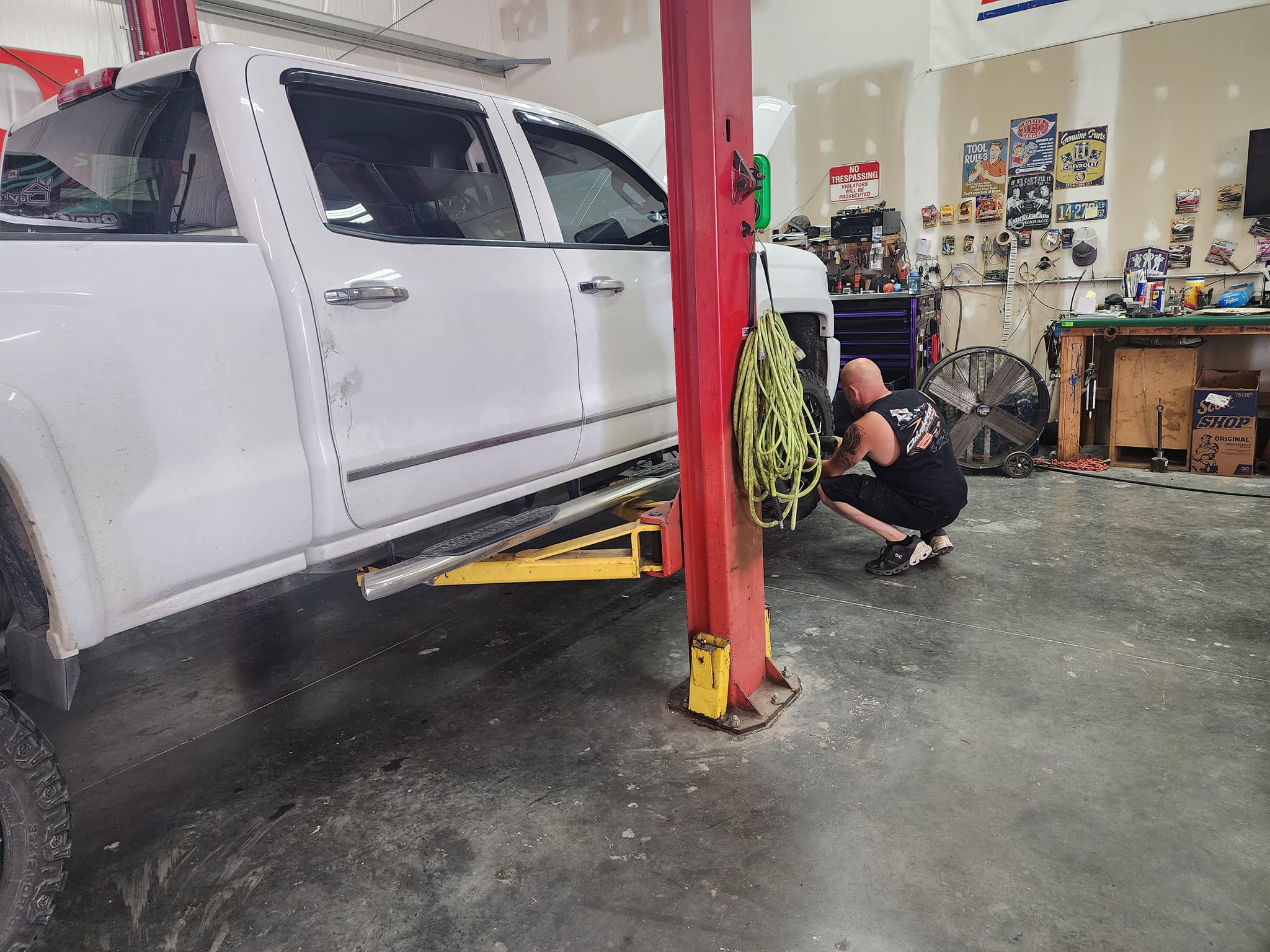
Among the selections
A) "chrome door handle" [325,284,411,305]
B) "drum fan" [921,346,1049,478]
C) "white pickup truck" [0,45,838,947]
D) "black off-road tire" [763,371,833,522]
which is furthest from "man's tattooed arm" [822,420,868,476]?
"chrome door handle" [325,284,411,305]

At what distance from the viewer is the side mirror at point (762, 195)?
2.26m

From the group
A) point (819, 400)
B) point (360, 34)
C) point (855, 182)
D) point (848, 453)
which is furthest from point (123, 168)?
point (360, 34)

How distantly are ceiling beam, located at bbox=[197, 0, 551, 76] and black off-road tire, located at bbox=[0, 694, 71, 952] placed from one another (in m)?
7.00

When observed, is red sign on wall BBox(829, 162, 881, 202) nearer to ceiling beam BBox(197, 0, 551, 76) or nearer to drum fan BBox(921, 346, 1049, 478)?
drum fan BBox(921, 346, 1049, 478)

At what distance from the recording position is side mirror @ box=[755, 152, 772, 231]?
7.41 ft

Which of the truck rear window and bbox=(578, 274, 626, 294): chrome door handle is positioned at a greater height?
the truck rear window

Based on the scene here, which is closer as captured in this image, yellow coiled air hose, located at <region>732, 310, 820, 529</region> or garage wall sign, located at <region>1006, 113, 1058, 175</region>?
yellow coiled air hose, located at <region>732, 310, 820, 529</region>

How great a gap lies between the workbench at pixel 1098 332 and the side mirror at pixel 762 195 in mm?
3753

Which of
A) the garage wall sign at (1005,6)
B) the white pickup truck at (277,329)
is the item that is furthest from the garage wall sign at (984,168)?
the white pickup truck at (277,329)

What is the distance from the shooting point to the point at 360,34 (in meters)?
7.75

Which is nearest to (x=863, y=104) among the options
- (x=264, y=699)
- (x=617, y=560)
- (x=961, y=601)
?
(x=961, y=601)

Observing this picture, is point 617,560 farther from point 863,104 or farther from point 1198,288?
point 863,104

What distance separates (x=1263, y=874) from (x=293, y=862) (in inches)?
83.4

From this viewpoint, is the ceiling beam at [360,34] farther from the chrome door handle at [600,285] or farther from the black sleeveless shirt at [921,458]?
the black sleeveless shirt at [921,458]
